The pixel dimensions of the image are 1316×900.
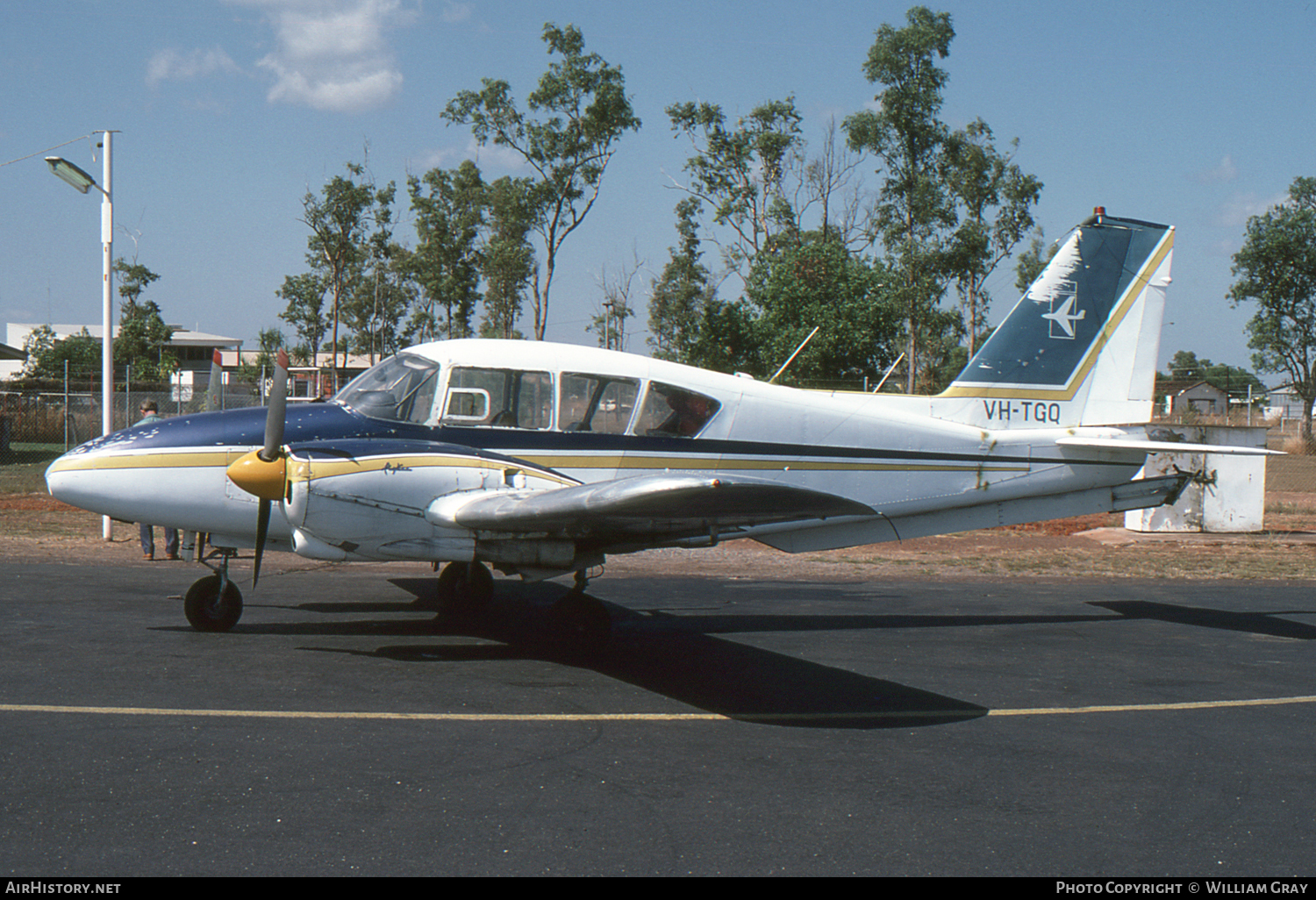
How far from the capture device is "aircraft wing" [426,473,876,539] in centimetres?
583

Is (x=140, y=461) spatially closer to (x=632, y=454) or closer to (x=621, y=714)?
(x=632, y=454)

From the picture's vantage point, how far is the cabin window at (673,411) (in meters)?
9.08

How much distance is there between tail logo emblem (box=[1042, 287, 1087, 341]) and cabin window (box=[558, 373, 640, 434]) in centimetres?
513

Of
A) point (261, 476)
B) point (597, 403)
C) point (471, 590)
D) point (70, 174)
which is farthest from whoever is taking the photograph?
point (70, 174)

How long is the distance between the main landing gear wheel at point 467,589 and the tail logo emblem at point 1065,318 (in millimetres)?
6949

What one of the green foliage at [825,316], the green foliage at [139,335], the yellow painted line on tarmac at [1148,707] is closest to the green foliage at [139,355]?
the green foliage at [139,335]

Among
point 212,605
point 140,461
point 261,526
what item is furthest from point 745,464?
point 140,461

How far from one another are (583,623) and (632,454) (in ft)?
5.36

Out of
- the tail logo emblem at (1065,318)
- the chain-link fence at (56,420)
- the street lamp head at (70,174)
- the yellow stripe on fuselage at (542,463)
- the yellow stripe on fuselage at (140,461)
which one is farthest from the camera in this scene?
the chain-link fence at (56,420)

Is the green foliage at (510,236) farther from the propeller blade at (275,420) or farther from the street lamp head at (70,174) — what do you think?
the propeller blade at (275,420)

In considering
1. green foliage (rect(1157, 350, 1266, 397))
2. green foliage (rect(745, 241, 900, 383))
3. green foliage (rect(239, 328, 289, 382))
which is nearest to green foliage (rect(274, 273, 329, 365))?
green foliage (rect(239, 328, 289, 382))

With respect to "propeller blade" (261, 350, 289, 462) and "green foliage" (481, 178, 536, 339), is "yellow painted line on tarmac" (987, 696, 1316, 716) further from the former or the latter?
"green foliage" (481, 178, 536, 339)

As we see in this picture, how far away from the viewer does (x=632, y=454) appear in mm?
9023

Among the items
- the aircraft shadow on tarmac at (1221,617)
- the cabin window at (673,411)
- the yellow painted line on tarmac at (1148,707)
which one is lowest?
the aircraft shadow on tarmac at (1221,617)
